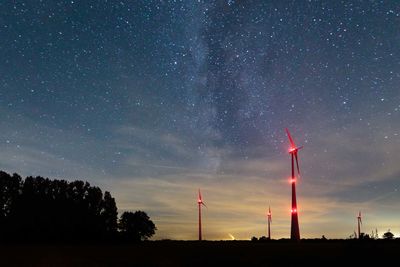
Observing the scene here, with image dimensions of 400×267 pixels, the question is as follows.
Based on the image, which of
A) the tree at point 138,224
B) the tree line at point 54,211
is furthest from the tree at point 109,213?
the tree at point 138,224

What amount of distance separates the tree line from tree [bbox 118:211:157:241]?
13.5 feet

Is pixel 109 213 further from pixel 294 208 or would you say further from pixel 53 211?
pixel 294 208

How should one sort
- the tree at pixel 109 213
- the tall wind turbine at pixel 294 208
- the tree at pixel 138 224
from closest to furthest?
the tall wind turbine at pixel 294 208 < the tree at pixel 109 213 < the tree at pixel 138 224

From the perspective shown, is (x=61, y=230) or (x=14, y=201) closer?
(x=61, y=230)

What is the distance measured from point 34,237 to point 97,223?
2003 cm

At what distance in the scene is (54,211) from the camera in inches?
3780

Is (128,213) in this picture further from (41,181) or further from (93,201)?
(41,181)

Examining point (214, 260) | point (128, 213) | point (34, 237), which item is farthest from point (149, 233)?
point (214, 260)

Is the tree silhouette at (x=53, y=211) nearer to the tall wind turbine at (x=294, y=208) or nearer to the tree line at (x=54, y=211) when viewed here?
the tree line at (x=54, y=211)

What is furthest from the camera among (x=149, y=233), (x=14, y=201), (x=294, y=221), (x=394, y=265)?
(x=149, y=233)

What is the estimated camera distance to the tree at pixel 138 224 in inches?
5167

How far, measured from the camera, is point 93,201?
116438 millimetres

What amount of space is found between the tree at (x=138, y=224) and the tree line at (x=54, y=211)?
413 centimetres

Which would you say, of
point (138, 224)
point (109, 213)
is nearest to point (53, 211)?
point (109, 213)
